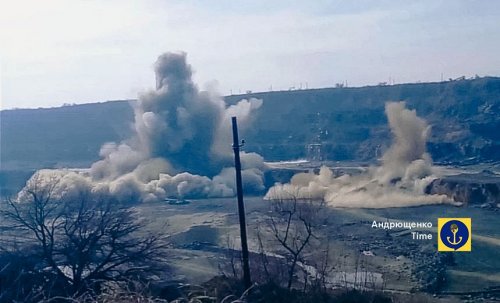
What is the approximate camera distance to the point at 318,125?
2554 inches

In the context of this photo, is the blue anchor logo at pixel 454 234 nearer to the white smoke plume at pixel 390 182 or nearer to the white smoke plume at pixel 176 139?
the white smoke plume at pixel 390 182

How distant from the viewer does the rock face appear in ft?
107

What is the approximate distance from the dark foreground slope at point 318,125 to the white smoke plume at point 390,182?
33.4 feet

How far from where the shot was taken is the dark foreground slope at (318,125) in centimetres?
5534

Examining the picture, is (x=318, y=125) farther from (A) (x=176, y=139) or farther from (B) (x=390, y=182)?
(B) (x=390, y=182)

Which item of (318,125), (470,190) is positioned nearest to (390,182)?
(470,190)

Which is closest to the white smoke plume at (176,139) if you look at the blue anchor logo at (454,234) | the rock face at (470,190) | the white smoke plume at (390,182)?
the white smoke plume at (390,182)

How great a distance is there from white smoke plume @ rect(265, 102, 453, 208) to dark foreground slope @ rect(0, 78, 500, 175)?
1018cm

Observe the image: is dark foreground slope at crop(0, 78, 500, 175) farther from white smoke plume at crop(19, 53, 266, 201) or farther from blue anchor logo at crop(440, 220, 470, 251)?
blue anchor logo at crop(440, 220, 470, 251)

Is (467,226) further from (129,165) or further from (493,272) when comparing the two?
(129,165)

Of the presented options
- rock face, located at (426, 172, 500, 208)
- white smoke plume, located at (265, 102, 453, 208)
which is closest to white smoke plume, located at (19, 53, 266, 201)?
white smoke plume, located at (265, 102, 453, 208)

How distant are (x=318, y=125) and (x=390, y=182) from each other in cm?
2806

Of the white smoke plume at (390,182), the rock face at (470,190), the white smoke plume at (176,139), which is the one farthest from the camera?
the white smoke plume at (176,139)

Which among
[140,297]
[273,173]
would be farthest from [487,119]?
[140,297]
